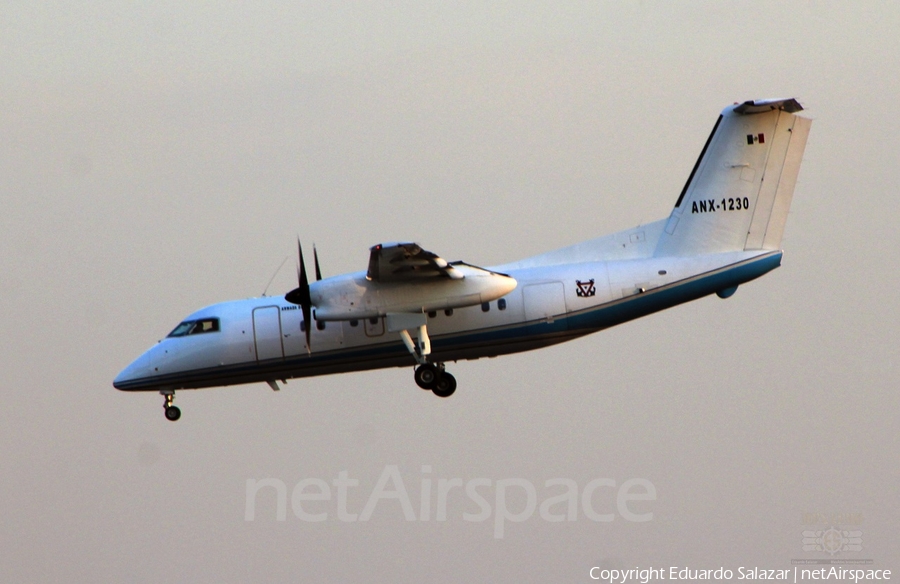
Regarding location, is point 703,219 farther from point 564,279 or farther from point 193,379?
point 193,379

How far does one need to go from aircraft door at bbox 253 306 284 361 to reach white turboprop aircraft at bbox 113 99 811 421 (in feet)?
0.07

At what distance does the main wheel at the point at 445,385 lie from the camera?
32.9 m

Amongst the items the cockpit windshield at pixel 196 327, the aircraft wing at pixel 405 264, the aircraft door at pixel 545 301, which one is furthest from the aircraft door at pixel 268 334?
the aircraft door at pixel 545 301

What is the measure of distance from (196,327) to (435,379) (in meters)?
5.44

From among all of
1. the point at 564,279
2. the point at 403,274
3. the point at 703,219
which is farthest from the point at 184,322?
the point at 703,219

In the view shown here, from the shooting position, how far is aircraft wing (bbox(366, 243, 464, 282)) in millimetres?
29250

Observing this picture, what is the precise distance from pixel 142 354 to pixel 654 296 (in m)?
11.4

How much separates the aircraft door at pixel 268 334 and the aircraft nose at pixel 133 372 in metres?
2.71

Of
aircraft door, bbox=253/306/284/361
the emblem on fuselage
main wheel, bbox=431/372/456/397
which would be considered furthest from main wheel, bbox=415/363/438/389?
the emblem on fuselage

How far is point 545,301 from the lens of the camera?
1247 inches

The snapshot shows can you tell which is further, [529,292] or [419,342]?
[529,292]

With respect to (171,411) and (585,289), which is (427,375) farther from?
(171,411)

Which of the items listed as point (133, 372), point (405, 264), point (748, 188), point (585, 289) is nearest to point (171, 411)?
point (133, 372)

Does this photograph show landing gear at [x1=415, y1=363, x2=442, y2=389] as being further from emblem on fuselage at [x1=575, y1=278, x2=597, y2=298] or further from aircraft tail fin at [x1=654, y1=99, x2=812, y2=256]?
aircraft tail fin at [x1=654, y1=99, x2=812, y2=256]
